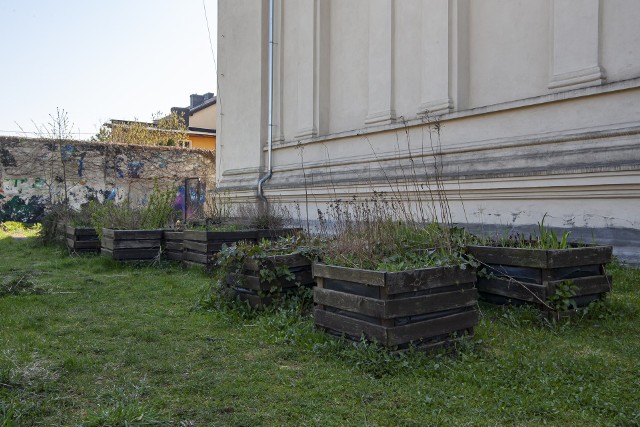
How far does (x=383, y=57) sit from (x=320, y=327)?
24.9 feet

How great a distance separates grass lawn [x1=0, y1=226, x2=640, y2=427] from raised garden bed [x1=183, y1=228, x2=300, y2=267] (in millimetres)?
2595

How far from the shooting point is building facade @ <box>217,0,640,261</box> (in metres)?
6.88

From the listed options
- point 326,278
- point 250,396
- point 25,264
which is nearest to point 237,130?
point 25,264

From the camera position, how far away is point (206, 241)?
813 cm

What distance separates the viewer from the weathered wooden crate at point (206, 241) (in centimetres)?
812

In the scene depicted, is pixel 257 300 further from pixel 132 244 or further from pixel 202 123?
pixel 202 123

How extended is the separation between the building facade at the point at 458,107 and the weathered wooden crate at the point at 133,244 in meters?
3.64

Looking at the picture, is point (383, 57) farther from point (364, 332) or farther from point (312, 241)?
point (364, 332)

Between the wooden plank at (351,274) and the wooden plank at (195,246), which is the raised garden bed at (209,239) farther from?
→ the wooden plank at (351,274)

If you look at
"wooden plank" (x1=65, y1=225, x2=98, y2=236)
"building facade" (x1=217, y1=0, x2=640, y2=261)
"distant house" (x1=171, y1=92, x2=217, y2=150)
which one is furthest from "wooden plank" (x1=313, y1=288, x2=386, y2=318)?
"distant house" (x1=171, y1=92, x2=217, y2=150)

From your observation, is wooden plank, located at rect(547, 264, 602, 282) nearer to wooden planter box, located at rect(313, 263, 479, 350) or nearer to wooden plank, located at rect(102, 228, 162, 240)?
wooden planter box, located at rect(313, 263, 479, 350)

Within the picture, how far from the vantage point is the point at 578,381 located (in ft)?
11.0

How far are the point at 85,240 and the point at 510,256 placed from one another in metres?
8.62

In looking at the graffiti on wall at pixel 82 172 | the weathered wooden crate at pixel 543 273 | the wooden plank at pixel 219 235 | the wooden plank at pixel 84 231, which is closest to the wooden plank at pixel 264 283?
the weathered wooden crate at pixel 543 273
